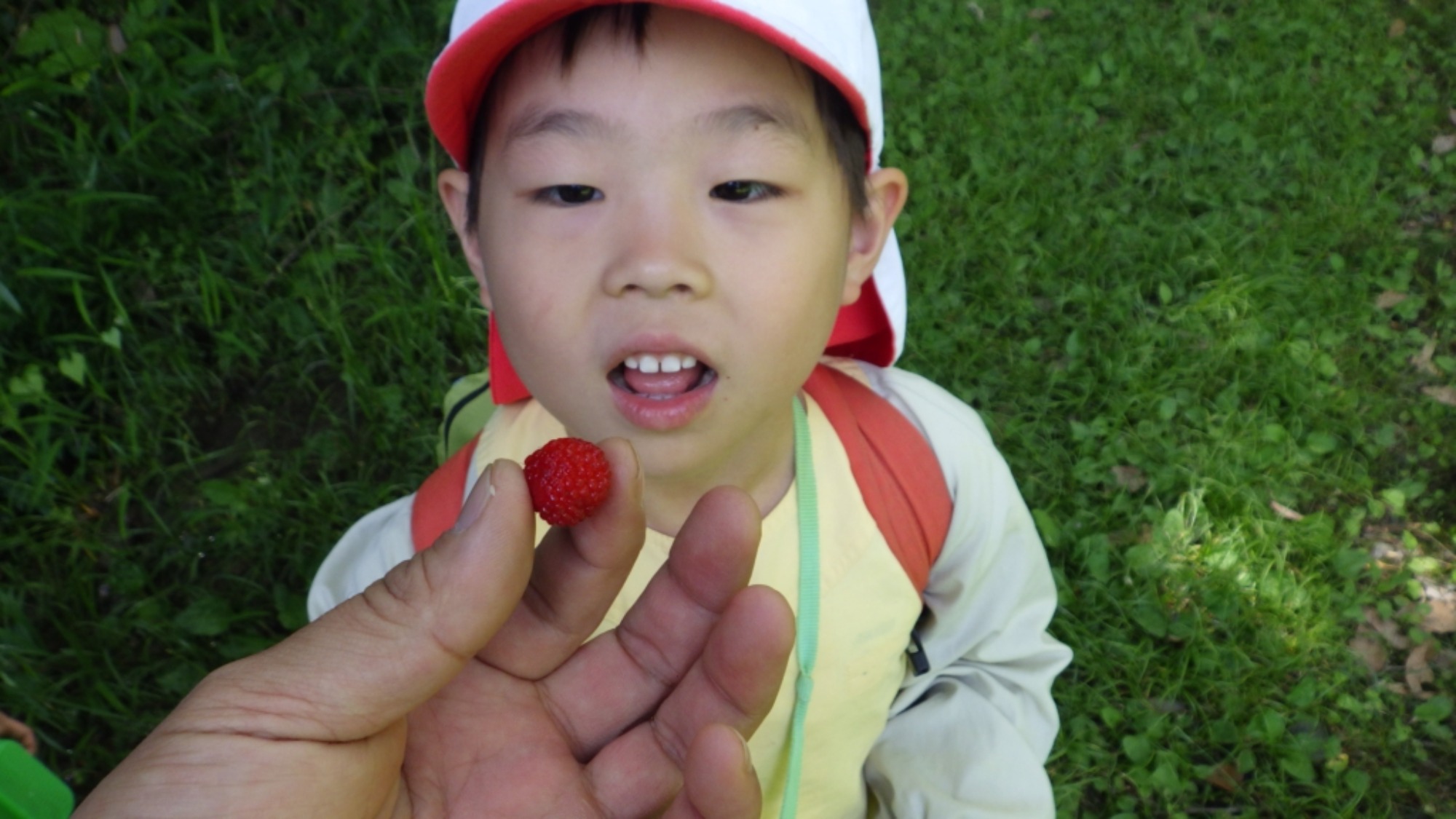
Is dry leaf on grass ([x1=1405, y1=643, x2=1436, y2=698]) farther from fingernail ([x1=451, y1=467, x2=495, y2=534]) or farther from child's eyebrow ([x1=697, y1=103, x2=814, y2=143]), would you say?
fingernail ([x1=451, y1=467, x2=495, y2=534])

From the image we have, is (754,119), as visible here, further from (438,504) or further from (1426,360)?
(1426,360)

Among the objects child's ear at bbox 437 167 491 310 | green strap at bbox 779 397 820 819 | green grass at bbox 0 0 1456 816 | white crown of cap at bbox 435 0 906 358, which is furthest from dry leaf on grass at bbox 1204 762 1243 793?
child's ear at bbox 437 167 491 310

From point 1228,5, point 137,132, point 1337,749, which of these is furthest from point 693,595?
point 1228,5

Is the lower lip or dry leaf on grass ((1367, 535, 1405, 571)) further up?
the lower lip

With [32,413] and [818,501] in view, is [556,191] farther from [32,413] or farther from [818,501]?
[32,413]

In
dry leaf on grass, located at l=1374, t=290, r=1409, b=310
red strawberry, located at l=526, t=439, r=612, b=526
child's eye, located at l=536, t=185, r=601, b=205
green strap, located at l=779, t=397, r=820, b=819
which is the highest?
child's eye, located at l=536, t=185, r=601, b=205

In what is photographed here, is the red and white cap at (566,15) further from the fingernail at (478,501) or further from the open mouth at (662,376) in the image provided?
the fingernail at (478,501)

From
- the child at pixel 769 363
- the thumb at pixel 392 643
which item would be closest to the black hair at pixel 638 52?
the child at pixel 769 363
